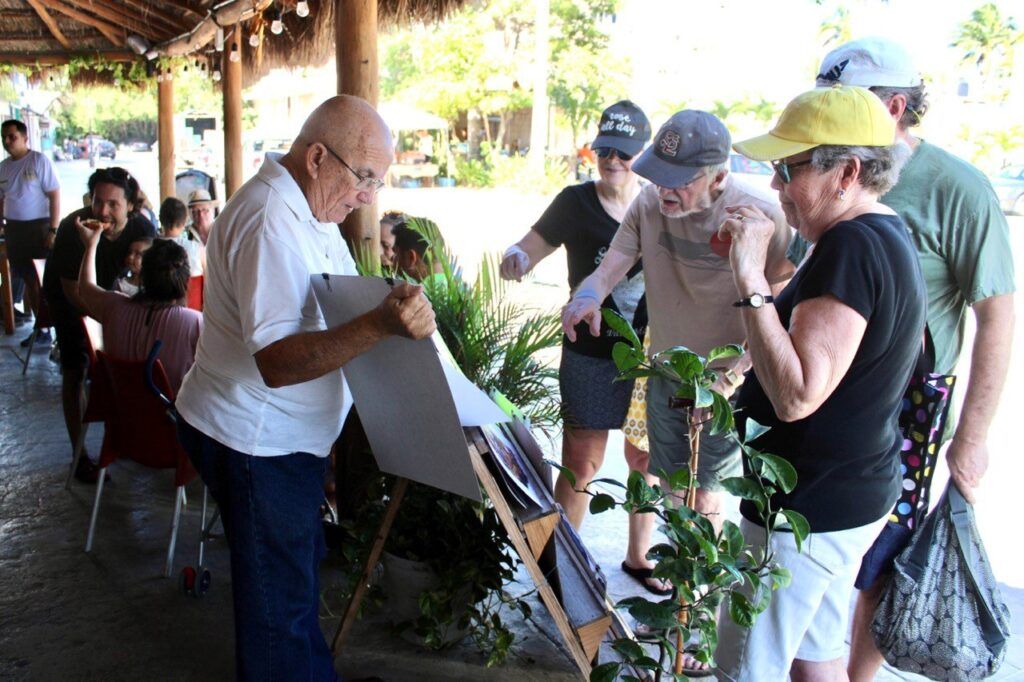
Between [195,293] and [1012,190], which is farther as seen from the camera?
[1012,190]

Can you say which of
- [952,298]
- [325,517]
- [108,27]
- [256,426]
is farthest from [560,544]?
[108,27]

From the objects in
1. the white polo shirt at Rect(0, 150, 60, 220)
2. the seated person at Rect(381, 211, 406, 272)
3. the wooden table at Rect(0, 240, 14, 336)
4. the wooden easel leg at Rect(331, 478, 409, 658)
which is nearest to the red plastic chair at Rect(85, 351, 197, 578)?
the wooden easel leg at Rect(331, 478, 409, 658)

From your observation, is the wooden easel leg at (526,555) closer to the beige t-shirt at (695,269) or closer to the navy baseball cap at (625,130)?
the beige t-shirt at (695,269)

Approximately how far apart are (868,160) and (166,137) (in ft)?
28.9

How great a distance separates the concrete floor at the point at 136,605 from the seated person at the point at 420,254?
1.25m

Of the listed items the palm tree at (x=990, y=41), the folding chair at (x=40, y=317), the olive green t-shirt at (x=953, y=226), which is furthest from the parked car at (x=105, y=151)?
the olive green t-shirt at (x=953, y=226)

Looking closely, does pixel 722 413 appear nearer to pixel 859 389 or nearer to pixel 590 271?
pixel 859 389

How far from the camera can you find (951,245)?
2.18 m

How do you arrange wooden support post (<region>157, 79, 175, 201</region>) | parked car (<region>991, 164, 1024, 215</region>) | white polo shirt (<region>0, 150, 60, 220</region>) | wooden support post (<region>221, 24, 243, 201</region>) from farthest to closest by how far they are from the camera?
parked car (<region>991, 164, 1024, 215</region>)
wooden support post (<region>157, 79, 175, 201</region>)
wooden support post (<region>221, 24, 243, 201</region>)
white polo shirt (<region>0, 150, 60, 220</region>)

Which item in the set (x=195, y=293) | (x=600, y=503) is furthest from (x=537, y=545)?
(x=195, y=293)

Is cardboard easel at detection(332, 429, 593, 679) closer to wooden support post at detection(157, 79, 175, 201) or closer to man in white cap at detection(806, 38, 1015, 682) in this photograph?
man in white cap at detection(806, 38, 1015, 682)

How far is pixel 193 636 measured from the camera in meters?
3.01

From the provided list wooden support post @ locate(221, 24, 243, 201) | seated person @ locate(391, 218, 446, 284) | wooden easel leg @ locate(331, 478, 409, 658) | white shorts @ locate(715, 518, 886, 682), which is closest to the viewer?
white shorts @ locate(715, 518, 886, 682)

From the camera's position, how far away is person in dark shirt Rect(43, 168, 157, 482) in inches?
174
